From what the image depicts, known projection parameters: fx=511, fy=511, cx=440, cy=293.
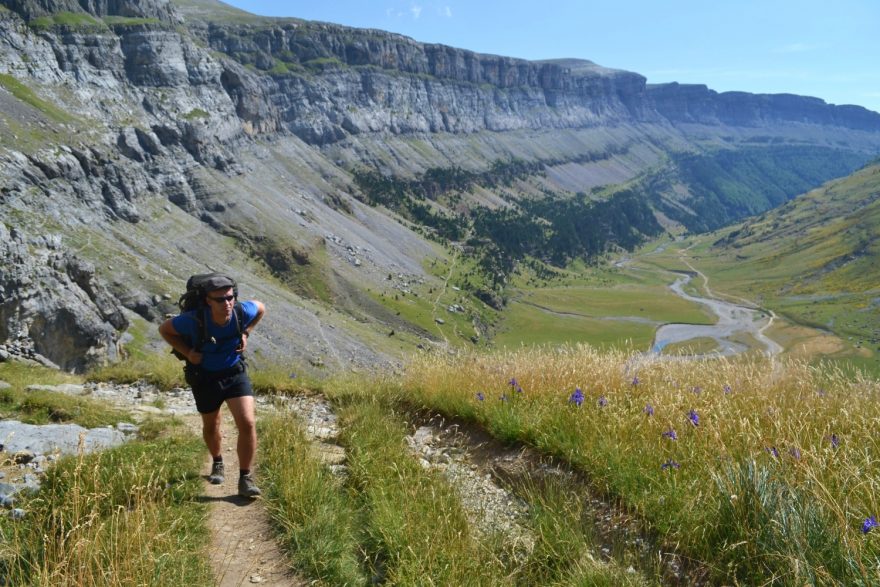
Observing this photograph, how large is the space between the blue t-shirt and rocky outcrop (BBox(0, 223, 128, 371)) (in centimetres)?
3846

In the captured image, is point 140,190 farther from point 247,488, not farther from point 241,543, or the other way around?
point 241,543

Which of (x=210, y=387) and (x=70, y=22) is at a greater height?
(x=70, y=22)

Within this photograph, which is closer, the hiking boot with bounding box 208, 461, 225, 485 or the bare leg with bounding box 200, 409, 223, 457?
the hiking boot with bounding box 208, 461, 225, 485

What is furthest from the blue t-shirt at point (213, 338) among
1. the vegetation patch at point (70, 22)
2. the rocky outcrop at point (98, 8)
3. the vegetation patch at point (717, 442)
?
the rocky outcrop at point (98, 8)

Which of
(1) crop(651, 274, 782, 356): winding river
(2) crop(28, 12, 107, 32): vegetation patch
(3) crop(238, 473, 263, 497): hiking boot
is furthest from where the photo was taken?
(1) crop(651, 274, 782, 356): winding river

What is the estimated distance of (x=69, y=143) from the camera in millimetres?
79500

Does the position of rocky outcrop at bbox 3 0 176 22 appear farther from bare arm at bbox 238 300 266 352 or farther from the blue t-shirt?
the blue t-shirt

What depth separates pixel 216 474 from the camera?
21.3ft

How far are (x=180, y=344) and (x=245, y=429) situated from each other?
52.3 inches

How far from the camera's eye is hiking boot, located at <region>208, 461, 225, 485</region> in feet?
21.0

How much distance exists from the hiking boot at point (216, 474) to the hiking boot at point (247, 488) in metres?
0.60

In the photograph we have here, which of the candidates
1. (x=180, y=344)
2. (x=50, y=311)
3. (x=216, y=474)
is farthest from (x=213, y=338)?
(x=50, y=311)

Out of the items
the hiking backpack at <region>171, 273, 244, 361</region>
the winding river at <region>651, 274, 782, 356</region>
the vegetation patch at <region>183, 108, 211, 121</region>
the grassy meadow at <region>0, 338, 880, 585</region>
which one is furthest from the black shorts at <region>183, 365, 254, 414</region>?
the vegetation patch at <region>183, 108, 211, 121</region>

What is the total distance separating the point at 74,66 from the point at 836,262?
219 metres
